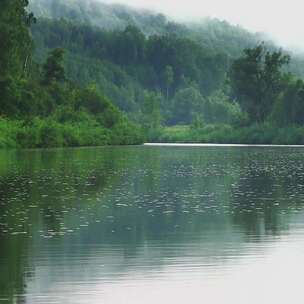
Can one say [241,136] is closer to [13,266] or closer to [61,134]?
[61,134]

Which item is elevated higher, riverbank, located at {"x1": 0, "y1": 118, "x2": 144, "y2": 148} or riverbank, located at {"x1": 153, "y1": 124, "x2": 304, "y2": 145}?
riverbank, located at {"x1": 0, "y1": 118, "x2": 144, "y2": 148}

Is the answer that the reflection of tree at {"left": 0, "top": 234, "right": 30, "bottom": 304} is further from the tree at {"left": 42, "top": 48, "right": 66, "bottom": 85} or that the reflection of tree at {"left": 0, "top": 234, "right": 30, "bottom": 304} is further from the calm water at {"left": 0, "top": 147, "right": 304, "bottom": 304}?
the tree at {"left": 42, "top": 48, "right": 66, "bottom": 85}

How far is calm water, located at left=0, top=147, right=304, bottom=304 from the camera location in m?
16.8

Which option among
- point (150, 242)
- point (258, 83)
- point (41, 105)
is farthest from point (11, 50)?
point (150, 242)

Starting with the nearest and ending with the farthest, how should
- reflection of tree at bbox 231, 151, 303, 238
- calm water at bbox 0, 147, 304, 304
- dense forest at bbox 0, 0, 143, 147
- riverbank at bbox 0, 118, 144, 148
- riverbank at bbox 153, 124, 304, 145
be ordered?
calm water at bbox 0, 147, 304, 304 < reflection of tree at bbox 231, 151, 303, 238 < riverbank at bbox 0, 118, 144, 148 < dense forest at bbox 0, 0, 143, 147 < riverbank at bbox 153, 124, 304, 145

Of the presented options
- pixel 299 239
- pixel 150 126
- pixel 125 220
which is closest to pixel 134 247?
pixel 299 239

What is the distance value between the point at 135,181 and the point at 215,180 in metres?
4.07

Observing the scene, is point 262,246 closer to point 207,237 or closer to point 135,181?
point 207,237

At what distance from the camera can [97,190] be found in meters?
40.2

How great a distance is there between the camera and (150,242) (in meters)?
23.3

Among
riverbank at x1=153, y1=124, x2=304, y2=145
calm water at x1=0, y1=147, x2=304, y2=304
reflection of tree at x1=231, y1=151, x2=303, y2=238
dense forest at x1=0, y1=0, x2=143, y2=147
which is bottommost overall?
riverbank at x1=153, y1=124, x2=304, y2=145

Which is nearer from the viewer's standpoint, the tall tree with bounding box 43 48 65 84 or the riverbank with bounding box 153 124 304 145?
the tall tree with bounding box 43 48 65 84

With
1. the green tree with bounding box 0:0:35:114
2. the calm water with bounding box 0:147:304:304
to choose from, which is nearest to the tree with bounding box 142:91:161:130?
the green tree with bounding box 0:0:35:114

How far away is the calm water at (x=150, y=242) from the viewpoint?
55.1 feet
